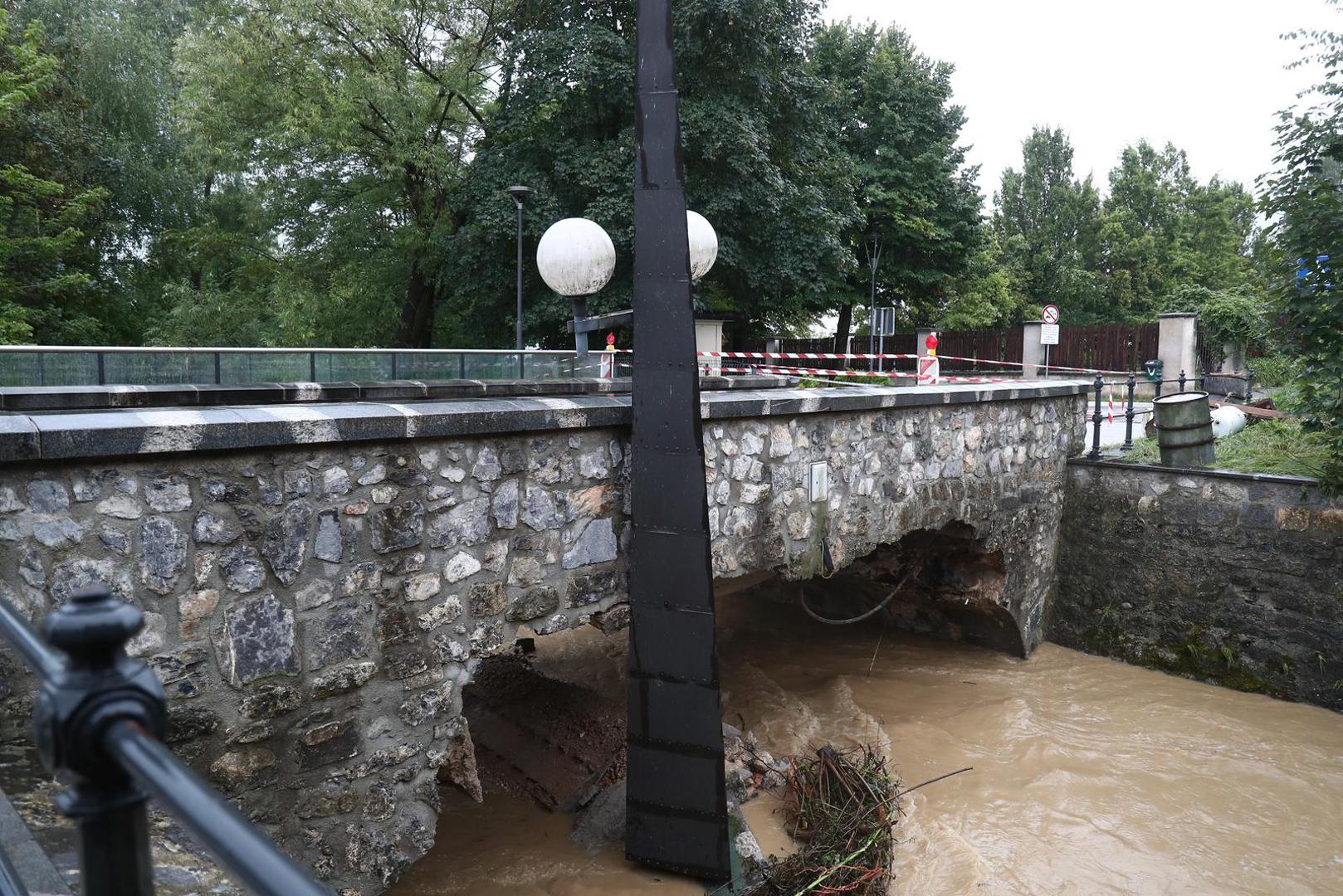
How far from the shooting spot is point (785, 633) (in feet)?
32.6

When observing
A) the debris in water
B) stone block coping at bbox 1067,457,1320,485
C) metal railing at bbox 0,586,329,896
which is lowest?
the debris in water

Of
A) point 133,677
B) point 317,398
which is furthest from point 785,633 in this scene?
point 133,677

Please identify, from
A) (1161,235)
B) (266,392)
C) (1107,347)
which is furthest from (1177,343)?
(1161,235)

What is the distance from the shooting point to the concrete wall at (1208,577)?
26.2 feet

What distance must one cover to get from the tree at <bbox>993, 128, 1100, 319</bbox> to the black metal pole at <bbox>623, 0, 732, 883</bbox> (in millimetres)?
32574

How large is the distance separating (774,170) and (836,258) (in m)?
2.50

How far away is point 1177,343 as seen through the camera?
18.0 metres

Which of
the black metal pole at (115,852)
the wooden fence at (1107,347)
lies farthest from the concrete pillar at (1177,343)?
the black metal pole at (115,852)

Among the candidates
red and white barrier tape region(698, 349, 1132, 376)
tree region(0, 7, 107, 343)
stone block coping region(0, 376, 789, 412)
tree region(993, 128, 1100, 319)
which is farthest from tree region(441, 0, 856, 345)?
tree region(993, 128, 1100, 319)

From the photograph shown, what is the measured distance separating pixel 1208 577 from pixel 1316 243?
316 cm

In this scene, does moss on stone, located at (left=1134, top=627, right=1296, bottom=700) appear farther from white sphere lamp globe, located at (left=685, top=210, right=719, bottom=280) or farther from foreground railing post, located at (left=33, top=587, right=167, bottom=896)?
foreground railing post, located at (left=33, top=587, right=167, bottom=896)

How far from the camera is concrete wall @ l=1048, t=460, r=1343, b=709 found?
314 inches

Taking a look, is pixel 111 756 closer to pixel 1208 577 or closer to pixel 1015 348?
pixel 1208 577

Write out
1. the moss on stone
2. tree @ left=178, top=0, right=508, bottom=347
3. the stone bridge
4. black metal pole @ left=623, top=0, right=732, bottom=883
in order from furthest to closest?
tree @ left=178, top=0, right=508, bottom=347, the moss on stone, black metal pole @ left=623, top=0, right=732, bottom=883, the stone bridge
